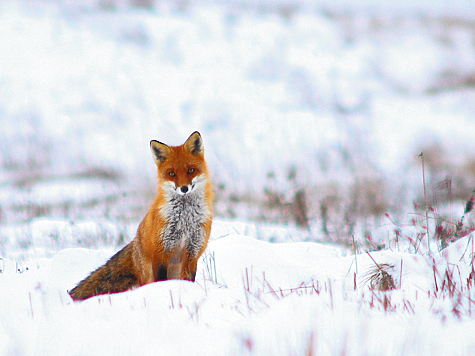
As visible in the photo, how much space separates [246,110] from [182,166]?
1083 centimetres

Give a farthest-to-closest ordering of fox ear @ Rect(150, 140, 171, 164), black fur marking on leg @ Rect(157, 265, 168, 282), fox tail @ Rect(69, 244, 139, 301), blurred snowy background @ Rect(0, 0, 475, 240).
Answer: blurred snowy background @ Rect(0, 0, 475, 240) < fox ear @ Rect(150, 140, 171, 164) < fox tail @ Rect(69, 244, 139, 301) < black fur marking on leg @ Rect(157, 265, 168, 282)

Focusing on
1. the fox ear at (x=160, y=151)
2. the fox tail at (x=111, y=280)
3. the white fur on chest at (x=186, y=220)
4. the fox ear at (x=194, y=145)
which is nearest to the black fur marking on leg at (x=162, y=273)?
the white fur on chest at (x=186, y=220)

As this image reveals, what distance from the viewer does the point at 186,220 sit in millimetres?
3961

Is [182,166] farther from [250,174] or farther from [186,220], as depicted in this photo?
[250,174]

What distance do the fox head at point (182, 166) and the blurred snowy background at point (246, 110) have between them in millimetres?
3229

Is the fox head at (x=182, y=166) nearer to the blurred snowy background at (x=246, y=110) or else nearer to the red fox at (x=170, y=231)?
the red fox at (x=170, y=231)

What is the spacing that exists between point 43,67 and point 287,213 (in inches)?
487

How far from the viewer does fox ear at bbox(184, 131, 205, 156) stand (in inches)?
162

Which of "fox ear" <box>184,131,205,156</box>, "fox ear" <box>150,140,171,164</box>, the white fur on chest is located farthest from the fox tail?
"fox ear" <box>184,131,205,156</box>

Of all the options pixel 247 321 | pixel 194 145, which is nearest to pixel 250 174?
pixel 194 145

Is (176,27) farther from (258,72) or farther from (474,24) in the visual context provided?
(474,24)

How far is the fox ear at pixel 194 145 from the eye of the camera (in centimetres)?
411

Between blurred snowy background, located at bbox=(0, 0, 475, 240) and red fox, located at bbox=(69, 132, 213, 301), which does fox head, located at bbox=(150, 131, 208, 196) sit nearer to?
red fox, located at bbox=(69, 132, 213, 301)

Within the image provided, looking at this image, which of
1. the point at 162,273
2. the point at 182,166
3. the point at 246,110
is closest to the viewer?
the point at 162,273
